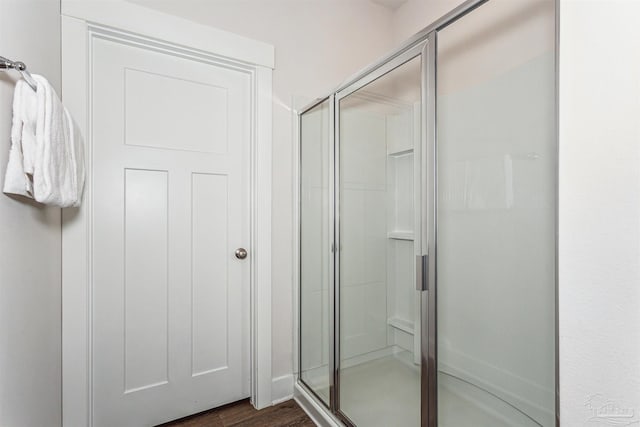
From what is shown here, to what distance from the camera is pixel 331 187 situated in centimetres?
161

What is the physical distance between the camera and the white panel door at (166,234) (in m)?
1.48

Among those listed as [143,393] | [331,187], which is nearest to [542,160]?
[331,187]

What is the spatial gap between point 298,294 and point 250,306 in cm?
28

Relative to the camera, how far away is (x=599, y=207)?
25.4 inches

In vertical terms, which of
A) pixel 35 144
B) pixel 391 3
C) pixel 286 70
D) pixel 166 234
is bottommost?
pixel 166 234

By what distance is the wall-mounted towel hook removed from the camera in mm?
741

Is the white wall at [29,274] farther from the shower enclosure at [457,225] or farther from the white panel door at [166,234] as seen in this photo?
the shower enclosure at [457,225]

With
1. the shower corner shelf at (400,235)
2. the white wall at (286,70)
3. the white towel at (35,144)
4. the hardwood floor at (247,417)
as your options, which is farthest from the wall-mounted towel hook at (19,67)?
the hardwood floor at (247,417)

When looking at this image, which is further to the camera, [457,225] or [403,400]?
[403,400]

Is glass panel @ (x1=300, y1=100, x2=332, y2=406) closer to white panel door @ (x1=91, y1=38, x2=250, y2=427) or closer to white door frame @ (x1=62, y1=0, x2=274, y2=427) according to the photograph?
white door frame @ (x1=62, y1=0, x2=274, y2=427)

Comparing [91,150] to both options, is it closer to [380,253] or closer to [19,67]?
[19,67]

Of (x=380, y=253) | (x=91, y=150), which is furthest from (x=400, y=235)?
(x=91, y=150)

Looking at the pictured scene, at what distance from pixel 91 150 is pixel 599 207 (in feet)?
5.90

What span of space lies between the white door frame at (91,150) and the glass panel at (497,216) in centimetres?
100
